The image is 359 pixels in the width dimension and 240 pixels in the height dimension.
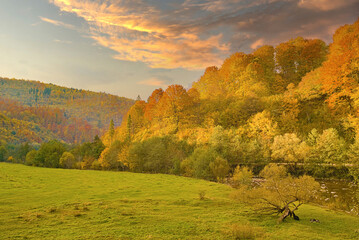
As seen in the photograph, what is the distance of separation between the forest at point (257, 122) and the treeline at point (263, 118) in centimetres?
24

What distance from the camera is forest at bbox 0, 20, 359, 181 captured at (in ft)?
163

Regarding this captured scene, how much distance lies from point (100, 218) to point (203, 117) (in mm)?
62843

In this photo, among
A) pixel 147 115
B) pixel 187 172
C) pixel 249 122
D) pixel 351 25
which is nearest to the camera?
pixel 187 172

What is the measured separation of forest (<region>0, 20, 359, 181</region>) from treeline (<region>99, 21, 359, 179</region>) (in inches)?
9.5

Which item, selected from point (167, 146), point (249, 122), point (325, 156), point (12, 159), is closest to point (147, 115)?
point (167, 146)

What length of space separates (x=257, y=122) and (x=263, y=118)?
1.89 meters

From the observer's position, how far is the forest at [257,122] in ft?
163

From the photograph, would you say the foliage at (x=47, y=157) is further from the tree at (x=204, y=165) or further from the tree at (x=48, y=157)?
the tree at (x=204, y=165)

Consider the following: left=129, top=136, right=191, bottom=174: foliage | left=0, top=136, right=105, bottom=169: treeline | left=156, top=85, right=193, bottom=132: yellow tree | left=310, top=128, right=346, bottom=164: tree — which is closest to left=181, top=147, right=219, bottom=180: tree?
left=129, top=136, right=191, bottom=174: foliage

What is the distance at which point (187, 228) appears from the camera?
1583cm

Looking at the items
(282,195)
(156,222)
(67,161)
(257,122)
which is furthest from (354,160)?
(67,161)

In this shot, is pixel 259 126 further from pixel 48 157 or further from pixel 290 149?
pixel 48 157

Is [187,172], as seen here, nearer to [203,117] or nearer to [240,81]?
[203,117]

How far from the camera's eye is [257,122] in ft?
197
